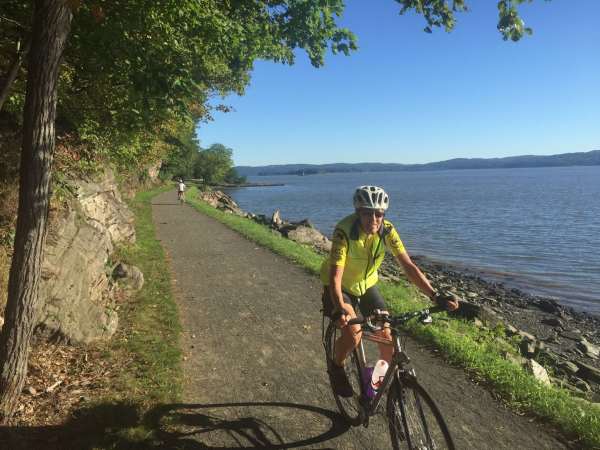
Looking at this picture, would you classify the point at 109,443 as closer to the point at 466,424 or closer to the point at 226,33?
the point at 466,424

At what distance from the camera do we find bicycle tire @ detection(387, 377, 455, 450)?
333cm

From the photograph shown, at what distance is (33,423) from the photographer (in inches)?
173

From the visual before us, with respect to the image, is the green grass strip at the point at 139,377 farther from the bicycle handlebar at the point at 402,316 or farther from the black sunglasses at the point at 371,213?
the black sunglasses at the point at 371,213

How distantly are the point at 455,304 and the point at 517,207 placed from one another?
2335 inches

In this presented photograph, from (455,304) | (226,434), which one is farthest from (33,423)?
(455,304)

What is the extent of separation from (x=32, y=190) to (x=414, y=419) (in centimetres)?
411

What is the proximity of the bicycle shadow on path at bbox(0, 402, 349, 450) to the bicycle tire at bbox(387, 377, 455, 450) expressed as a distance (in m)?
1.12

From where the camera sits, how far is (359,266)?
14.6ft

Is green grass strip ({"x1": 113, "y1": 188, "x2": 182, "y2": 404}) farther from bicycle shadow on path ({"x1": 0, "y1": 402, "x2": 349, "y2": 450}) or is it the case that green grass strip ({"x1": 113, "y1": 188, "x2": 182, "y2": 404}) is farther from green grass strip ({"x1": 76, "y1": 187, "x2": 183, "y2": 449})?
bicycle shadow on path ({"x1": 0, "y1": 402, "x2": 349, "y2": 450})

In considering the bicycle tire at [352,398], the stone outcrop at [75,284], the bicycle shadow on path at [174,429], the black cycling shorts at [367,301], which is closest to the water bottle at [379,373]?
the bicycle tire at [352,398]

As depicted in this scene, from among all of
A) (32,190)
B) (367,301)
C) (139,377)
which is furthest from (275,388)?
(32,190)

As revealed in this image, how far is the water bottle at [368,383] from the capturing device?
4.28 metres

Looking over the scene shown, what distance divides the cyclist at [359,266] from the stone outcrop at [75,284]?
3.94 meters

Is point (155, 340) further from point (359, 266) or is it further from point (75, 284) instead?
point (359, 266)
